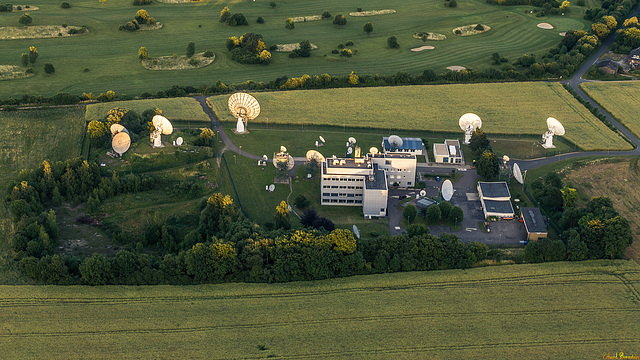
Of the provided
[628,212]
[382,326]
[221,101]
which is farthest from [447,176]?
[221,101]

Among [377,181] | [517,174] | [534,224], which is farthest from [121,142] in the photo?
[534,224]

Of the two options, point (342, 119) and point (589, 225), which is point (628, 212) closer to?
point (589, 225)

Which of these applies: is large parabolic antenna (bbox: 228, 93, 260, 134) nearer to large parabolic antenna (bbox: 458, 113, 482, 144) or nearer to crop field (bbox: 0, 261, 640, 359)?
large parabolic antenna (bbox: 458, 113, 482, 144)

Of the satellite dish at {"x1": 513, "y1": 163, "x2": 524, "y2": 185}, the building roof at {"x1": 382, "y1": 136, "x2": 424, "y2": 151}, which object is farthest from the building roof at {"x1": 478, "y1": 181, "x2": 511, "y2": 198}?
the building roof at {"x1": 382, "y1": 136, "x2": 424, "y2": 151}

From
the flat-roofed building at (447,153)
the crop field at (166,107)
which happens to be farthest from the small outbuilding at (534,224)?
the crop field at (166,107)

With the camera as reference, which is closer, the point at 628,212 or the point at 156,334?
the point at 156,334

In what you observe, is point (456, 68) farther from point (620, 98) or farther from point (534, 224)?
point (534, 224)

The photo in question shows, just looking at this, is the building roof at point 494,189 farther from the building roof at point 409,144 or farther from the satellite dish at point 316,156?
the satellite dish at point 316,156
